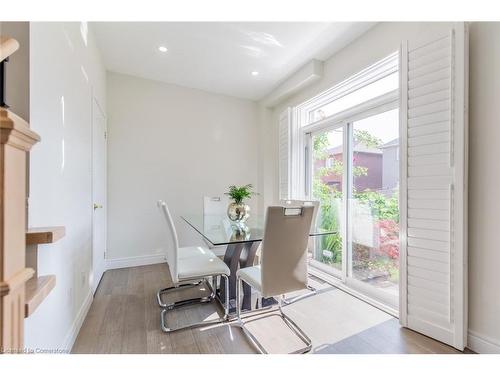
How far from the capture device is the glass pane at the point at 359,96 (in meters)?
2.30

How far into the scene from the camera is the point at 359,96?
263 cm

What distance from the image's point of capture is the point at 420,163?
178 cm

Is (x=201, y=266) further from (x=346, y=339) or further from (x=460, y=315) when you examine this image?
(x=460, y=315)

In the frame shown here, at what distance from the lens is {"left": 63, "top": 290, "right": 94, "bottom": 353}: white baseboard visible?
5.25ft

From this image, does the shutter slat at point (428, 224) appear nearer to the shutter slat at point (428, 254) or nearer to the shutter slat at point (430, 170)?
the shutter slat at point (428, 254)

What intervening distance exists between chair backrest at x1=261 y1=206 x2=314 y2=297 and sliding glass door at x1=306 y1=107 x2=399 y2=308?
112 centimetres

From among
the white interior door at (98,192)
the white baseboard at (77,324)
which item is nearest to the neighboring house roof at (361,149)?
the white interior door at (98,192)

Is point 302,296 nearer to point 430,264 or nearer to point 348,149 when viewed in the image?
point 430,264

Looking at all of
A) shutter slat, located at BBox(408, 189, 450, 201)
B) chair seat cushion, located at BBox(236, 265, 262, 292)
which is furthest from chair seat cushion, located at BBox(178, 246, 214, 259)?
shutter slat, located at BBox(408, 189, 450, 201)

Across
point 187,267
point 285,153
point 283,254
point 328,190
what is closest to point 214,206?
point 285,153

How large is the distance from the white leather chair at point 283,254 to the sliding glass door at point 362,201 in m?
1.10

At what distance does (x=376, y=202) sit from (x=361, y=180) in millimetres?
290
